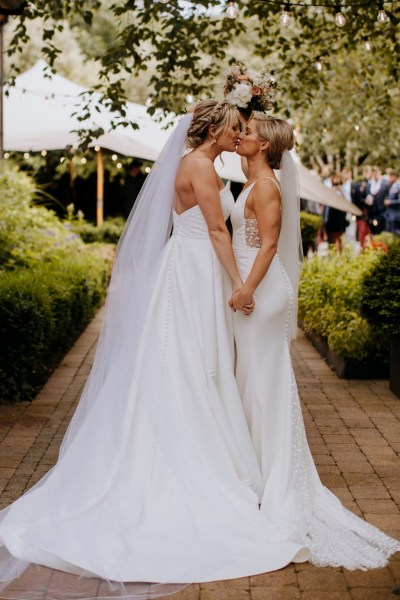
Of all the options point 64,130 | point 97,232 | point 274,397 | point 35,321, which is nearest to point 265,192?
point 274,397

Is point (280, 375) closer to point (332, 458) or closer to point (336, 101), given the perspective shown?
point (332, 458)

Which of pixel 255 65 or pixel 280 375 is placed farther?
pixel 255 65

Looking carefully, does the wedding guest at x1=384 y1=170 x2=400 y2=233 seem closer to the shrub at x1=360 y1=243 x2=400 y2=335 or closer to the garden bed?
the garden bed

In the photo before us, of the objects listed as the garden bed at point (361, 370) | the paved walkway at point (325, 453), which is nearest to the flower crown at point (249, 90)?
the paved walkway at point (325, 453)

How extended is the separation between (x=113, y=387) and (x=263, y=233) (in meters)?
1.11

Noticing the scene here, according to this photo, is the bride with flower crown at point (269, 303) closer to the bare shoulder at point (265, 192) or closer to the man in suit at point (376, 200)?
the bare shoulder at point (265, 192)

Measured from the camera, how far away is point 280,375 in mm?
4586

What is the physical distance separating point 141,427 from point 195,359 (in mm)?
439

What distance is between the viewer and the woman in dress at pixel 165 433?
Result: 3.82 m

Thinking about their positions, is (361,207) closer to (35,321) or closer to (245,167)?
(35,321)

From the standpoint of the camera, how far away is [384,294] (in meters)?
7.23

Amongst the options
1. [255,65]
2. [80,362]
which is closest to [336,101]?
[255,65]

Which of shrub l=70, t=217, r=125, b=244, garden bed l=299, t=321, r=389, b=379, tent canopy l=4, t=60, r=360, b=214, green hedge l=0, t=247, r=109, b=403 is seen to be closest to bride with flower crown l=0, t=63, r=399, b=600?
green hedge l=0, t=247, r=109, b=403

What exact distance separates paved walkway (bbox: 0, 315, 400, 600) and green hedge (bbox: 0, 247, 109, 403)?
7.2 inches
